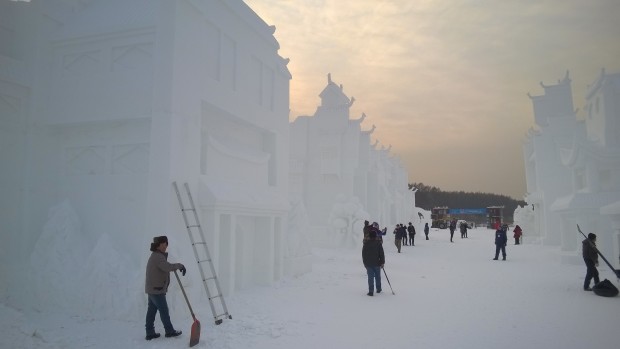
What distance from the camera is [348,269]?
15.8 m

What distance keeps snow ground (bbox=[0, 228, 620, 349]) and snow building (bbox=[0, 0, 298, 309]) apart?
48.1 inches

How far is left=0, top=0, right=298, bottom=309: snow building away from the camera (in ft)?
29.1

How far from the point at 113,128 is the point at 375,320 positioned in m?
7.29

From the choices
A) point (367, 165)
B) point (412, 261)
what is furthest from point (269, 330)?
point (367, 165)

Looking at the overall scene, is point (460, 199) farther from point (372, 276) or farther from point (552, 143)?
point (372, 276)

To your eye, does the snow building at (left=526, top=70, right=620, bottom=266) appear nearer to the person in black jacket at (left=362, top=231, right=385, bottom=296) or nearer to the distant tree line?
the person in black jacket at (left=362, top=231, right=385, bottom=296)

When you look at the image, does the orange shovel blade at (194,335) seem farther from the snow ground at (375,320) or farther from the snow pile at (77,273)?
the snow pile at (77,273)

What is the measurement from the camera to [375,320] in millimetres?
8195

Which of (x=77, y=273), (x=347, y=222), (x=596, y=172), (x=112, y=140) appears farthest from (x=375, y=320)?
(x=347, y=222)

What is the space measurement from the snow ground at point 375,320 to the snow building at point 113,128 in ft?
4.01

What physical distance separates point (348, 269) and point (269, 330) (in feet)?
28.2

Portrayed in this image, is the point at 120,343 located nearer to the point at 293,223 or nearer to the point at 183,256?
the point at 183,256

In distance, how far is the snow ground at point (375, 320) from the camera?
6.77 meters

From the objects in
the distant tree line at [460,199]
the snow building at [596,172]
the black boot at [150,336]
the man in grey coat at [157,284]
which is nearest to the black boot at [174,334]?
the man in grey coat at [157,284]
